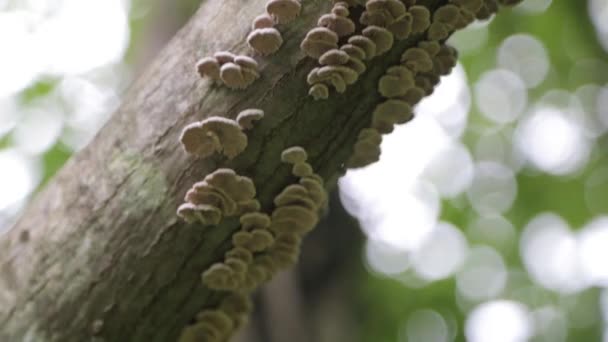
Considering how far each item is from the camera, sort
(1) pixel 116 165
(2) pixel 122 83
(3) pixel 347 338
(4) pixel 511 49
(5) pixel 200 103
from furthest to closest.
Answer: (2) pixel 122 83 → (4) pixel 511 49 → (3) pixel 347 338 → (1) pixel 116 165 → (5) pixel 200 103

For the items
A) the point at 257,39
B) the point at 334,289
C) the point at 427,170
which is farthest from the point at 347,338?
the point at 257,39

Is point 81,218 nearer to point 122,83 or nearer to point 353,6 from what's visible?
point 353,6

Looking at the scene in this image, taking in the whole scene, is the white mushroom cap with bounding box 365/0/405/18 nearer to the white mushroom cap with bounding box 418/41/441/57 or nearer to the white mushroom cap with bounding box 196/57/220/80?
the white mushroom cap with bounding box 418/41/441/57

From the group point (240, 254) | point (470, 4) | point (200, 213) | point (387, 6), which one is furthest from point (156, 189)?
point (470, 4)

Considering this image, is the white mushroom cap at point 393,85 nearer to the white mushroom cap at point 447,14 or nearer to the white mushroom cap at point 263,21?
the white mushroom cap at point 447,14

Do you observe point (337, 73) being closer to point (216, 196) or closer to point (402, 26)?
point (402, 26)

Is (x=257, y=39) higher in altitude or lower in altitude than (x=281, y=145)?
higher

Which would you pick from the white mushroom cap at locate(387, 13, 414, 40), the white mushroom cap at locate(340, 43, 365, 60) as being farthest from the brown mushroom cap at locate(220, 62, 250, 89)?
the white mushroom cap at locate(387, 13, 414, 40)
